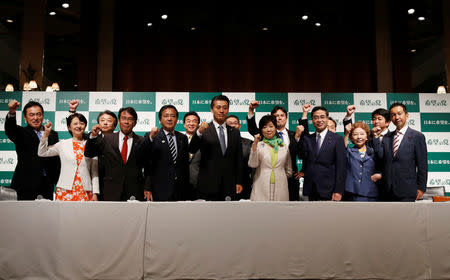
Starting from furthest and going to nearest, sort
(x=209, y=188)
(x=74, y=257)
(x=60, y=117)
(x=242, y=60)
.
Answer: (x=242, y=60) → (x=60, y=117) → (x=209, y=188) → (x=74, y=257)

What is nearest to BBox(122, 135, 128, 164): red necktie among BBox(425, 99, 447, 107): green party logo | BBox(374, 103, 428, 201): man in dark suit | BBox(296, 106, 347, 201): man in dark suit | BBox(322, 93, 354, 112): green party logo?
BBox(296, 106, 347, 201): man in dark suit

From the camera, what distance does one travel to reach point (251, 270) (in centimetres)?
252

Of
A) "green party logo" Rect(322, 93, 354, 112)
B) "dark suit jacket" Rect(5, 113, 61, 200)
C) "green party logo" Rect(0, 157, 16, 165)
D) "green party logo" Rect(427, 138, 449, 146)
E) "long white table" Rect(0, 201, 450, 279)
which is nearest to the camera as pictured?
"long white table" Rect(0, 201, 450, 279)

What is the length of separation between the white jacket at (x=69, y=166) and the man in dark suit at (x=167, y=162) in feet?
1.52

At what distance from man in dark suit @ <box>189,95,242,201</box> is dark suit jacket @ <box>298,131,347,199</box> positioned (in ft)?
1.89

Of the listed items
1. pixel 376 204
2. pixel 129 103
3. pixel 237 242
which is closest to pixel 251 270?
pixel 237 242

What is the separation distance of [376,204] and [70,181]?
231 centimetres

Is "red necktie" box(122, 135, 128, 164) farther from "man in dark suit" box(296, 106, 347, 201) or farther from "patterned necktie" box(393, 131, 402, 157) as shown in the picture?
"patterned necktie" box(393, 131, 402, 157)

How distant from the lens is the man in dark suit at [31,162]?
355 cm

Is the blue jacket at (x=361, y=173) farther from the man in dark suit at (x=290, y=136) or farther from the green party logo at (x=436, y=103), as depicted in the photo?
the green party logo at (x=436, y=103)

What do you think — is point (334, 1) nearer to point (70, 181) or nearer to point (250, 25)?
point (250, 25)

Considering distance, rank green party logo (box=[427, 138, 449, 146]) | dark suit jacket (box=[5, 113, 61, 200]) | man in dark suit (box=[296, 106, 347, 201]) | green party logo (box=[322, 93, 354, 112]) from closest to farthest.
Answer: man in dark suit (box=[296, 106, 347, 201]), dark suit jacket (box=[5, 113, 61, 200]), green party logo (box=[427, 138, 449, 146]), green party logo (box=[322, 93, 354, 112])

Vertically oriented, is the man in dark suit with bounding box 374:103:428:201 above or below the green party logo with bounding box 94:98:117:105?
below

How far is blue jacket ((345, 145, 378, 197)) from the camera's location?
3.44m
